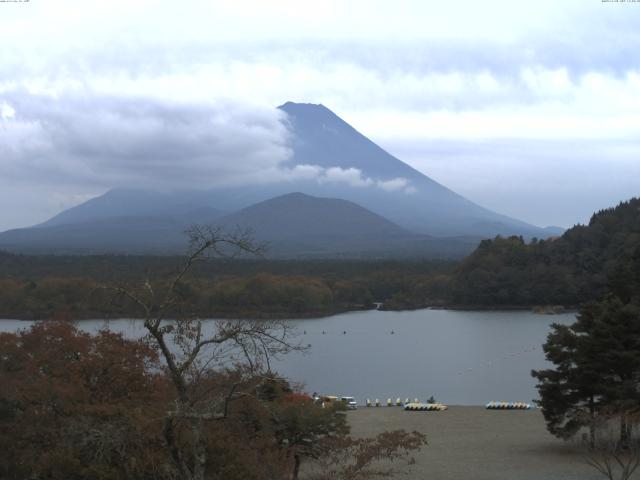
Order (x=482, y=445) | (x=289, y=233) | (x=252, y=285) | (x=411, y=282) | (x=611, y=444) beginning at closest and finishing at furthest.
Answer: (x=611, y=444) → (x=482, y=445) → (x=252, y=285) → (x=411, y=282) → (x=289, y=233)

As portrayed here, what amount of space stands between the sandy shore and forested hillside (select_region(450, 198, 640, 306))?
26.2 metres

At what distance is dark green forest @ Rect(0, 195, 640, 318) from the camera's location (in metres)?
37.1

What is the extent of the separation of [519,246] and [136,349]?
1561 inches

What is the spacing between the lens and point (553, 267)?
136ft

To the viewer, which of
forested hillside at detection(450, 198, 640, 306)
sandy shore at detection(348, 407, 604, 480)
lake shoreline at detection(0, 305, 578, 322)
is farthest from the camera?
forested hillside at detection(450, 198, 640, 306)

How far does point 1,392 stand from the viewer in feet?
24.7

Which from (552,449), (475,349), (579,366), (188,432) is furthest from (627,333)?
(475,349)

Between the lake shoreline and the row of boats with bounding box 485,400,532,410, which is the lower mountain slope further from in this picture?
the row of boats with bounding box 485,400,532,410

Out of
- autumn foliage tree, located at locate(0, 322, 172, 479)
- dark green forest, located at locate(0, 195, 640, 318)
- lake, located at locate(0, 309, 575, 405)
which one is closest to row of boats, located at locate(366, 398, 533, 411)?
lake, located at locate(0, 309, 575, 405)

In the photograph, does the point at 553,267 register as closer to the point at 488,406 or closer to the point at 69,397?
the point at 488,406

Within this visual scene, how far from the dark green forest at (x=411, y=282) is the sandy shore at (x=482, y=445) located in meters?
20.8

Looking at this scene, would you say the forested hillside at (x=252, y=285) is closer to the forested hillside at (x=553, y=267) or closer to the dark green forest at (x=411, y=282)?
the dark green forest at (x=411, y=282)

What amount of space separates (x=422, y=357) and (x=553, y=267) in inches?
778

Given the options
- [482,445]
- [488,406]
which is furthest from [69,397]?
[488,406]
